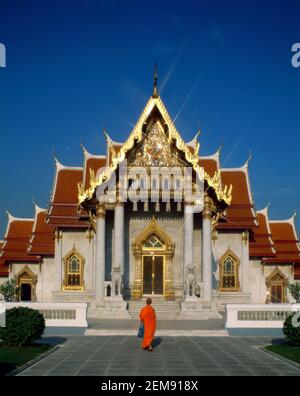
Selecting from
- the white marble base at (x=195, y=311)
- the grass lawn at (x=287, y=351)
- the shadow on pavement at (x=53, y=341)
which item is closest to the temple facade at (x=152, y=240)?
the white marble base at (x=195, y=311)

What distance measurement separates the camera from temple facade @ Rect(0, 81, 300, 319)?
77.2 feet

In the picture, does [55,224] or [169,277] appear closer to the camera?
[169,277]

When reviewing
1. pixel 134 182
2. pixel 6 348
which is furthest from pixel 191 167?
pixel 6 348

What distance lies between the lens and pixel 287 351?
1342 centimetres

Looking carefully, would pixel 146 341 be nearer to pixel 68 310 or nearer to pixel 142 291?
pixel 68 310

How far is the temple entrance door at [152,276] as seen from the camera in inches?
999

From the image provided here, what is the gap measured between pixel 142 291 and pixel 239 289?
15.4 ft

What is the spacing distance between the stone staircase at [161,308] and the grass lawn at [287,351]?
8441mm

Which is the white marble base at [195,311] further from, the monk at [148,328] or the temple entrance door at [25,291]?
the temple entrance door at [25,291]

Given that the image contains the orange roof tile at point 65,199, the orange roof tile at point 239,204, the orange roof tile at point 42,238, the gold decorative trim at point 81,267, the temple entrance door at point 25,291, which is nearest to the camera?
the gold decorative trim at point 81,267

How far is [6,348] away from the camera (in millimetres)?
13469

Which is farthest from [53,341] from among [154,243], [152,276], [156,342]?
[154,243]

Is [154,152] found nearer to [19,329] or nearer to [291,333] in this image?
[291,333]

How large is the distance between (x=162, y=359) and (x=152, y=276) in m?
13.5
